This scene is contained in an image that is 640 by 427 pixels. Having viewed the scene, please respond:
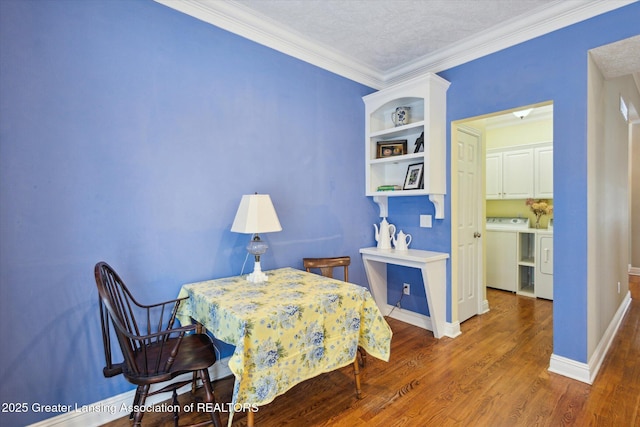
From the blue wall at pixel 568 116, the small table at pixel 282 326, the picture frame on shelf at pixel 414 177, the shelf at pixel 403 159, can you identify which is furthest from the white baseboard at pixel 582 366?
the shelf at pixel 403 159

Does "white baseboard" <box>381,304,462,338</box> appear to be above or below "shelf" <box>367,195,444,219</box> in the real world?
below

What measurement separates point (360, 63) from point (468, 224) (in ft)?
6.70

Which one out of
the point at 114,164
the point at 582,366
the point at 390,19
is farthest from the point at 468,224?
the point at 114,164

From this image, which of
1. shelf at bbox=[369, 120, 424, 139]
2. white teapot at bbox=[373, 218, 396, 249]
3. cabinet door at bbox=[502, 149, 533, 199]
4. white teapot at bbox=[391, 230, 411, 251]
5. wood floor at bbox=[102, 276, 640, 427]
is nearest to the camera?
wood floor at bbox=[102, 276, 640, 427]

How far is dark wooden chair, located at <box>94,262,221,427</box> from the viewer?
4.85ft

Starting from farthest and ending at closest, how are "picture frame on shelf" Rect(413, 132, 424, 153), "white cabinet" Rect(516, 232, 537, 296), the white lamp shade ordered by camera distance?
"white cabinet" Rect(516, 232, 537, 296)
"picture frame on shelf" Rect(413, 132, 424, 153)
the white lamp shade

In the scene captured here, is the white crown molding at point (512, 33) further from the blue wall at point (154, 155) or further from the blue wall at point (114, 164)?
the blue wall at point (114, 164)

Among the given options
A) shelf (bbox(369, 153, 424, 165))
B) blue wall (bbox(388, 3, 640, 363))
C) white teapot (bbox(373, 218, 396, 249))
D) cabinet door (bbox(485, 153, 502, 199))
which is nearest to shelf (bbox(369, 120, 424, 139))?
shelf (bbox(369, 153, 424, 165))

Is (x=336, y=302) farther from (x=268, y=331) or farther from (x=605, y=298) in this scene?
(x=605, y=298)

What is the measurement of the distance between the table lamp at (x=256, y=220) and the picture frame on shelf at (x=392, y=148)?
1.76m

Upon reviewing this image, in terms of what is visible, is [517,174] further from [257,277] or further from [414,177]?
[257,277]

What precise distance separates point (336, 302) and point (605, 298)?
2556mm

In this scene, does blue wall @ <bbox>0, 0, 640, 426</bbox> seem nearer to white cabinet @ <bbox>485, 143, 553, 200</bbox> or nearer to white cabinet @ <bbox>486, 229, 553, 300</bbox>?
white cabinet @ <bbox>486, 229, 553, 300</bbox>

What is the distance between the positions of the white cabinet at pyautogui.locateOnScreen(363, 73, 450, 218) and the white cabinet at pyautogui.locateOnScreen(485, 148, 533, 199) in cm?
206
